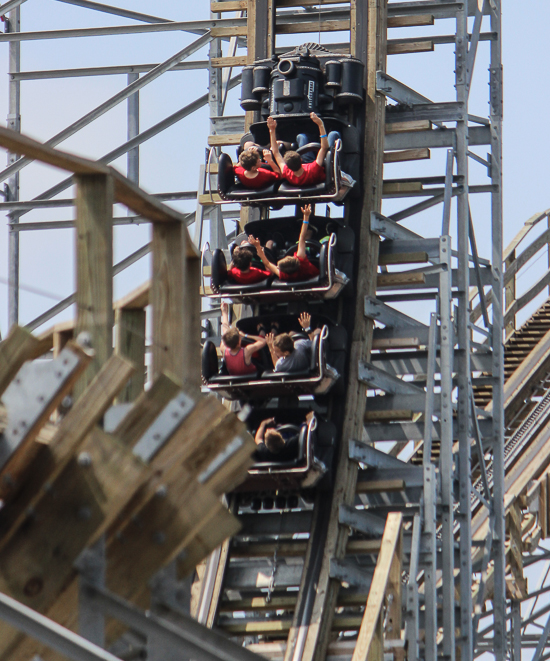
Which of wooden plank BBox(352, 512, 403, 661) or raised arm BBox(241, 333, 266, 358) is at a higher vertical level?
raised arm BBox(241, 333, 266, 358)

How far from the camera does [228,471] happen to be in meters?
5.40

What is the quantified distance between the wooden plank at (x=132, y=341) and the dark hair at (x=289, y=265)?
18.2 ft

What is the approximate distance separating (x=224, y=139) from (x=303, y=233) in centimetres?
200

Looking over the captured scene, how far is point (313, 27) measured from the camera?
13656 mm

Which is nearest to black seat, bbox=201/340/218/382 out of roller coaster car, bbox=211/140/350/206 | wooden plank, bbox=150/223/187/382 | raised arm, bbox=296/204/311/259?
raised arm, bbox=296/204/311/259

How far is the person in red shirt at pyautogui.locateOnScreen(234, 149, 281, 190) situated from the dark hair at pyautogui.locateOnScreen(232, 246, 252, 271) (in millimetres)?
664

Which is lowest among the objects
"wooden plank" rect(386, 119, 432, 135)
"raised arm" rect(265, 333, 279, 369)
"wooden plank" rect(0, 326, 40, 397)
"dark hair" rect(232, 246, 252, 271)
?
"wooden plank" rect(0, 326, 40, 397)

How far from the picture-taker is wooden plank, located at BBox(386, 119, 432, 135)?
508 inches

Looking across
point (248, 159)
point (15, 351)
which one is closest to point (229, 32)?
point (248, 159)

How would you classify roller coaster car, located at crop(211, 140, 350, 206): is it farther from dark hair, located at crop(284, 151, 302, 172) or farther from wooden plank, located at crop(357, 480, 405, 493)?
wooden plank, located at crop(357, 480, 405, 493)

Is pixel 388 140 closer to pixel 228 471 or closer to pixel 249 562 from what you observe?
pixel 249 562

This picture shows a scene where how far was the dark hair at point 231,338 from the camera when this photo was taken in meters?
11.2

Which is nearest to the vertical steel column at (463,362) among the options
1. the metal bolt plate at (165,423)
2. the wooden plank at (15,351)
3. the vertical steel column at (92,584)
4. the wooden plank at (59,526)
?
the metal bolt plate at (165,423)

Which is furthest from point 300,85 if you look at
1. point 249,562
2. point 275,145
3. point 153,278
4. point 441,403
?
point 153,278
